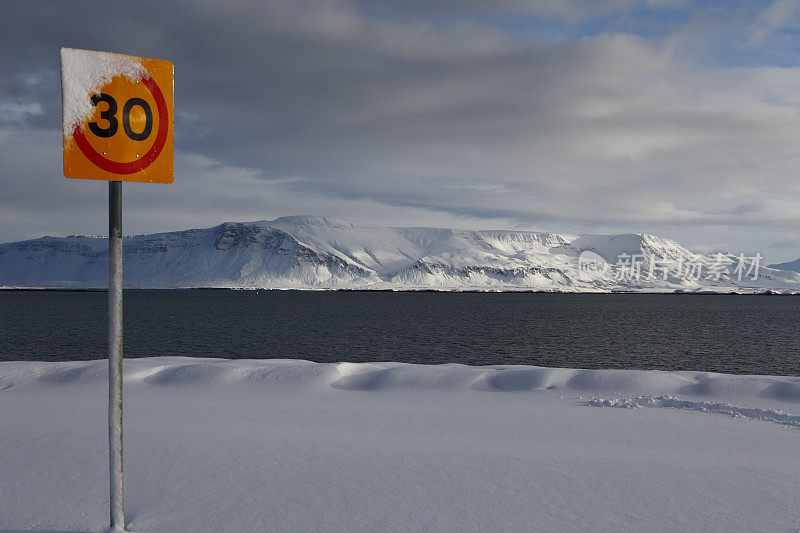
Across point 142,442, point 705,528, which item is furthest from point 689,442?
point 142,442

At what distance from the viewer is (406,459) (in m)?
7.93

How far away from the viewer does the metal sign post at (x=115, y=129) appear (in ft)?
16.1

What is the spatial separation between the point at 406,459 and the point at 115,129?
6040 millimetres

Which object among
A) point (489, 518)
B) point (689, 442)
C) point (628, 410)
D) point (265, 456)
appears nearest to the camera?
point (489, 518)

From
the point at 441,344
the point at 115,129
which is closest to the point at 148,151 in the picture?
the point at 115,129

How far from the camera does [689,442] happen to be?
9.47 metres

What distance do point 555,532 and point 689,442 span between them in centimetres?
541

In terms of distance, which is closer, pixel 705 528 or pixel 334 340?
pixel 705 528

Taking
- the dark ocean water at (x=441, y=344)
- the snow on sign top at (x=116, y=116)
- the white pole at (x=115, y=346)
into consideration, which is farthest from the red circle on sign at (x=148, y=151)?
the dark ocean water at (x=441, y=344)

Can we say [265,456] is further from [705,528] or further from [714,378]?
[714,378]

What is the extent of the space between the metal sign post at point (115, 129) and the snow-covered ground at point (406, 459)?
2.04m

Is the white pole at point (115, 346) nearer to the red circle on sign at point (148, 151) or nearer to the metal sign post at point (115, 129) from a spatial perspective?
the metal sign post at point (115, 129)

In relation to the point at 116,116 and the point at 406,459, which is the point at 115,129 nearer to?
the point at 116,116

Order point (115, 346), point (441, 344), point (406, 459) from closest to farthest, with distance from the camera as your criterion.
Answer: point (115, 346) < point (406, 459) < point (441, 344)
